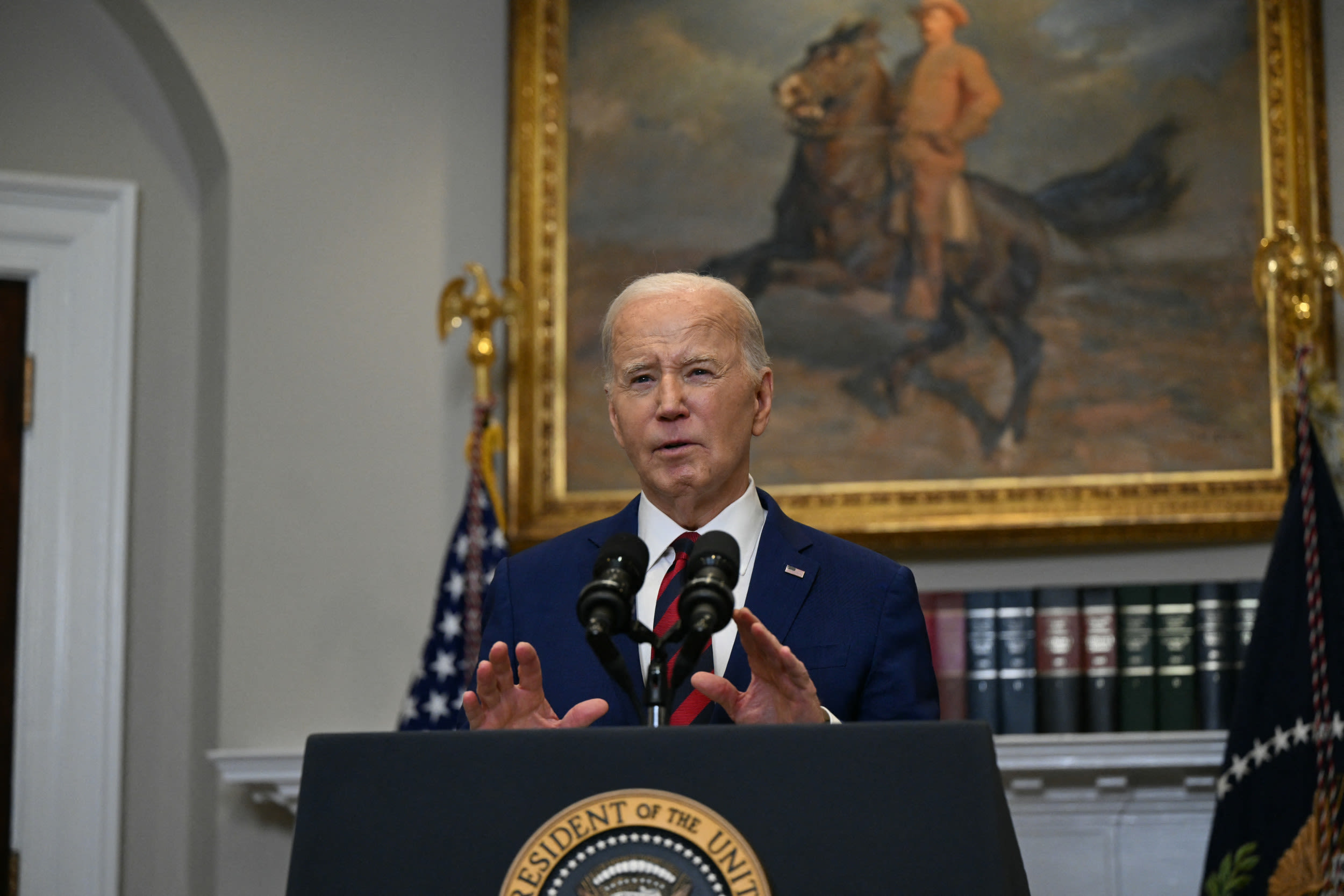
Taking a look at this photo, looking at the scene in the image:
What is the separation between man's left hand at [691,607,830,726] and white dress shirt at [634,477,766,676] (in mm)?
423

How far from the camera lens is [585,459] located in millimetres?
4684

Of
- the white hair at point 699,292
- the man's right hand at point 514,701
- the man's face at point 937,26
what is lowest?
the man's right hand at point 514,701

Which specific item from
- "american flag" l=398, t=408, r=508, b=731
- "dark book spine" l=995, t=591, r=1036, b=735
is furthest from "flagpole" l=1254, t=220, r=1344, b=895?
"american flag" l=398, t=408, r=508, b=731

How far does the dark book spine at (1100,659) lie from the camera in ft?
13.5

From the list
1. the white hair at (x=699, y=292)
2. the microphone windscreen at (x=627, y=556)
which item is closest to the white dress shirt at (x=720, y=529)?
the white hair at (x=699, y=292)

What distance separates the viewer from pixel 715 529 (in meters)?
2.17

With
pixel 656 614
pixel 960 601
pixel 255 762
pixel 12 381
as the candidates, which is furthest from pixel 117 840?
pixel 656 614

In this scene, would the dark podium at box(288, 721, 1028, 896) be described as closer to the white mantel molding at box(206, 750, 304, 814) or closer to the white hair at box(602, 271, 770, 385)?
the white hair at box(602, 271, 770, 385)

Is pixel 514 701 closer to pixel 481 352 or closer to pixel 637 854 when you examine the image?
pixel 637 854

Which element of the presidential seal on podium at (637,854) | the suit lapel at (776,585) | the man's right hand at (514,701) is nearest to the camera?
the presidential seal on podium at (637,854)

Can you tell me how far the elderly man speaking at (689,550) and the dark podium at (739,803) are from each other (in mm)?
693

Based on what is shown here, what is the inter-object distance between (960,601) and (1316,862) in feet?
3.80

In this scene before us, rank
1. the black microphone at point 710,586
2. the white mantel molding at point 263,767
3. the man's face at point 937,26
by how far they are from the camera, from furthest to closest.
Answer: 1. the man's face at point 937,26
2. the white mantel molding at point 263,767
3. the black microphone at point 710,586

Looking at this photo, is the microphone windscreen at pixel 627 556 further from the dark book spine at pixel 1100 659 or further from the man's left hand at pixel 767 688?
the dark book spine at pixel 1100 659
